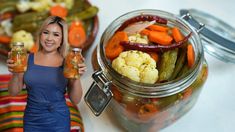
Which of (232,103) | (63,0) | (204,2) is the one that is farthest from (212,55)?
(63,0)

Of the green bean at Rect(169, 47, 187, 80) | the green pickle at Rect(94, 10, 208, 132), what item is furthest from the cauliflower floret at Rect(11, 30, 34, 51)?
the green bean at Rect(169, 47, 187, 80)

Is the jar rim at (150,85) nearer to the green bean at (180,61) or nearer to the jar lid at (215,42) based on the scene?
the green bean at (180,61)

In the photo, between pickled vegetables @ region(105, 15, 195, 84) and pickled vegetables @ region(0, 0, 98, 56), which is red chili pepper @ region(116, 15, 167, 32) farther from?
pickled vegetables @ region(0, 0, 98, 56)

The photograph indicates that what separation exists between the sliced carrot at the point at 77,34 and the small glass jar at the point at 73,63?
1.14ft

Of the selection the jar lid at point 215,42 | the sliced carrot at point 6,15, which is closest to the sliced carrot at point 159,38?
the jar lid at point 215,42

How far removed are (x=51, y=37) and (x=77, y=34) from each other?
0.37 m

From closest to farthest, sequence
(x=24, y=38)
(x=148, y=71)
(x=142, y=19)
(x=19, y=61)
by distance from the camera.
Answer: (x=19, y=61) < (x=148, y=71) < (x=142, y=19) < (x=24, y=38)

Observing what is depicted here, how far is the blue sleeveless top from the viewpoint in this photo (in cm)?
39

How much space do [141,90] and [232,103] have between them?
0.26 m

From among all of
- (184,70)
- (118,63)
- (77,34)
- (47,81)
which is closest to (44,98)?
(47,81)

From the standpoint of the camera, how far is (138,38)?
0.59 metres

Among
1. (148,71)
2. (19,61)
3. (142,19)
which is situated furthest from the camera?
(142,19)

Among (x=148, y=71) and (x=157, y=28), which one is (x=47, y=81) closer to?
(x=148, y=71)

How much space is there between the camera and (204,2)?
909 mm
